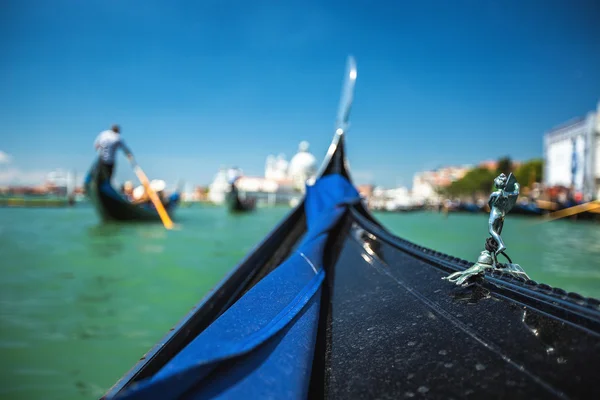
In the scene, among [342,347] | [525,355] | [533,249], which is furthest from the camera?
[533,249]

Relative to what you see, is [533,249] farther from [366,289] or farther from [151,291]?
[366,289]

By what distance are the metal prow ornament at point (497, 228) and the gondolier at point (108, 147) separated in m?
6.15

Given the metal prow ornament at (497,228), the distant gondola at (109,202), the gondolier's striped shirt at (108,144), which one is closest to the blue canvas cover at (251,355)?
the metal prow ornament at (497,228)

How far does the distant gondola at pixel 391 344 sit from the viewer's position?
0.43 meters

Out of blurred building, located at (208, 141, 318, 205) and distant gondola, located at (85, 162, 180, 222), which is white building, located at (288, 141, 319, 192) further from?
distant gondola, located at (85, 162, 180, 222)

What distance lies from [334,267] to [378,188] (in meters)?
62.7

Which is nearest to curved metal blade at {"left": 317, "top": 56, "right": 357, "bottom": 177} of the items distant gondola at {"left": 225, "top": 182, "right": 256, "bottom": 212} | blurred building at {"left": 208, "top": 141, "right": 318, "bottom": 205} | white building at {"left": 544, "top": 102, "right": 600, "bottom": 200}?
distant gondola at {"left": 225, "top": 182, "right": 256, "bottom": 212}

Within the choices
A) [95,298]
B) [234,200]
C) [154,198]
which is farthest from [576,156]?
[95,298]

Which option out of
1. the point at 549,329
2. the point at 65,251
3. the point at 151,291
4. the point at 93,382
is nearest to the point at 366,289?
the point at 549,329

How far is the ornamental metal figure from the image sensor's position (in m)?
0.65

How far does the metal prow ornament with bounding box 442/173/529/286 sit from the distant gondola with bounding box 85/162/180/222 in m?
6.51

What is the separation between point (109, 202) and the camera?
662cm

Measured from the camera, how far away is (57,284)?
260cm

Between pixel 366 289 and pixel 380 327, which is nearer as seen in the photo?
pixel 380 327
